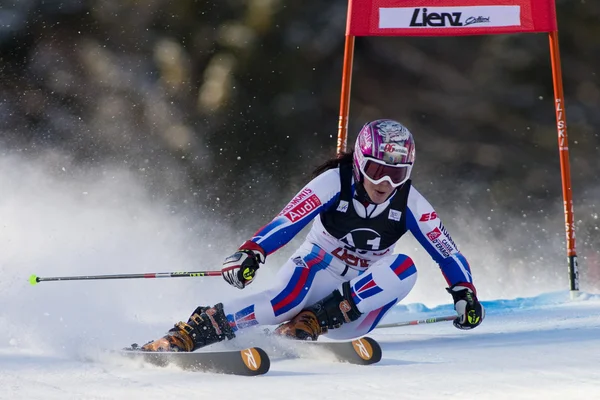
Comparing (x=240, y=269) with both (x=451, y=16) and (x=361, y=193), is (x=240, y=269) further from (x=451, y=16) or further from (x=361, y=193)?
(x=451, y=16)

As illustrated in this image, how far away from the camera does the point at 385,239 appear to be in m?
4.39

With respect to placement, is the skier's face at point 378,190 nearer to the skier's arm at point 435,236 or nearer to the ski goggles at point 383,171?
the ski goggles at point 383,171

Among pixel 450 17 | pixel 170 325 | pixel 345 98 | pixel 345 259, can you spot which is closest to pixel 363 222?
pixel 345 259

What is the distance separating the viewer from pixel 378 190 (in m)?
4.22

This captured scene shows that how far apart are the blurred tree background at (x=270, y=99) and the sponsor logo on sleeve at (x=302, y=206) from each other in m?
8.33

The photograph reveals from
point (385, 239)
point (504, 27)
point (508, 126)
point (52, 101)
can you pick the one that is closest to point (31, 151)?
point (52, 101)

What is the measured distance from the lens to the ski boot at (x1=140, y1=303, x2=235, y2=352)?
3.97 metres

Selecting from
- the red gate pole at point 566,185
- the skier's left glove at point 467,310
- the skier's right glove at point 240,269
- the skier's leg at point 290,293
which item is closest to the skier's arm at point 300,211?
the skier's right glove at point 240,269

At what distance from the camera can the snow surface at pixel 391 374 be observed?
10.2 feet

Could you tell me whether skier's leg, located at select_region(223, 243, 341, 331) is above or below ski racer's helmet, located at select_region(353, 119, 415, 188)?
below

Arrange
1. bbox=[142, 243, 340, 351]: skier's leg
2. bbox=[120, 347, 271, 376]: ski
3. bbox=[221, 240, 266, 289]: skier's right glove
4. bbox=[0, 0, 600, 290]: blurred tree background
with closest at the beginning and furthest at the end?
bbox=[120, 347, 271, 376]: ski → bbox=[221, 240, 266, 289]: skier's right glove → bbox=[142, 243, 340, 351]: skier's leg → bbox=[0, 0, 600, 290]: blurred tree background

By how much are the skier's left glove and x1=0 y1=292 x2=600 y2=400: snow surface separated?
0.12 m

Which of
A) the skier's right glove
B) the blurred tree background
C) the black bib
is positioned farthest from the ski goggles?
the blurred tree background

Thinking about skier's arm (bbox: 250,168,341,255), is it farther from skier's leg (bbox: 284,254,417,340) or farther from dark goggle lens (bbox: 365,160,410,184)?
skier's leg (bbox: 284,254,417,340)
